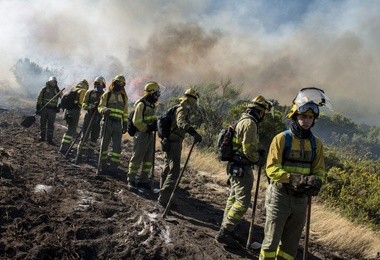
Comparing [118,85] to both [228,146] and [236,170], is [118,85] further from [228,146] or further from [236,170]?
[236,170]

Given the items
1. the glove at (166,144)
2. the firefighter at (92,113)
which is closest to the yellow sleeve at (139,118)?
the glove at (166,144)

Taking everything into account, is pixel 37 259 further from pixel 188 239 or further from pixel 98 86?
pixel 98 86

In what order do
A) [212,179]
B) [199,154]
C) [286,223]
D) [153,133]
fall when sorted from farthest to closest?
1. [199,154]
2. [212,179]
3. [153,133]
4. [286,223]

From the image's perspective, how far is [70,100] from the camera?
11711 mm

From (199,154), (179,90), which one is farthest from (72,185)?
(179,90)

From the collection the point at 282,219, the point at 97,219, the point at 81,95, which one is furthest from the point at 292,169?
the point at 81,95

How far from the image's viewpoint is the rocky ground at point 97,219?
4875 millimetres

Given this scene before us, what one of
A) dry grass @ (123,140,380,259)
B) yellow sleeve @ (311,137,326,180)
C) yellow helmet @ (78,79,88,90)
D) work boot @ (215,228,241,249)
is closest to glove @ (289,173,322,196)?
yellow sleeve @ (311,137,326,180)

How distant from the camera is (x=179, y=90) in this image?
1738 inches

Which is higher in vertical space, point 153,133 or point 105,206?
point 153,133

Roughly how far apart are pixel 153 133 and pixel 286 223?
4619mm

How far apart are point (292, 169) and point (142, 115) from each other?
14.4ft

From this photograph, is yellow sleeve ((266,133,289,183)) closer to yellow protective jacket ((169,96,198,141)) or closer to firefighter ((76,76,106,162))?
yellow protective jacket ((169,96,198,141))

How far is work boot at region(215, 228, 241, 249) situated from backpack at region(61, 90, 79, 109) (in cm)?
762
